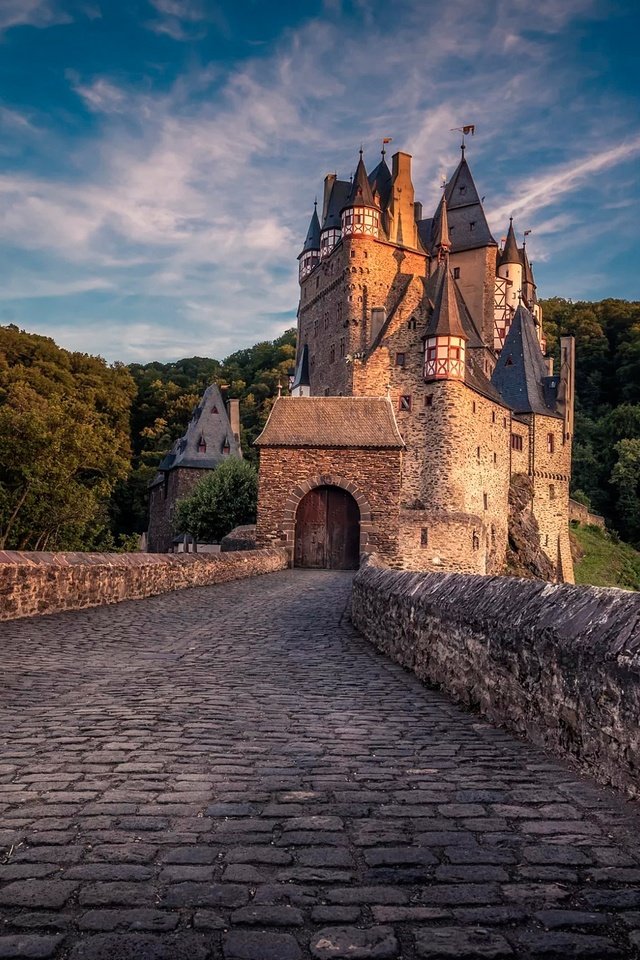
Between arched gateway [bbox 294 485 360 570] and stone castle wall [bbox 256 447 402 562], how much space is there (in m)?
0.48

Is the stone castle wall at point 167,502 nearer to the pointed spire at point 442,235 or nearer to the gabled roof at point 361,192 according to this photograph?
the gabled roof at point 361,192

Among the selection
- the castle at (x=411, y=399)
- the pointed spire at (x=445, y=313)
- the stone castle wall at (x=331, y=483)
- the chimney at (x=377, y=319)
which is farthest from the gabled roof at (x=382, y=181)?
the stone castle wall at (x=331, y=483)

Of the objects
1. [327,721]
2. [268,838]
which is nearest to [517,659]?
[327,721]

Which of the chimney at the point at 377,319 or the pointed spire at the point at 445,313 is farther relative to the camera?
the chimney at the point at 377,319

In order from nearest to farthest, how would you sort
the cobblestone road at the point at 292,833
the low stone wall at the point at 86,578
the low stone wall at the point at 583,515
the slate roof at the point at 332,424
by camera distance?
1. the cobblestone road at the point at 292,833
2. the low stone wall at the point at 86,578
3. the slate roof at the point at 332,424
4. the low stone wall at the point at 583,515

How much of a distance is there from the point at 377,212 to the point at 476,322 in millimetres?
11071

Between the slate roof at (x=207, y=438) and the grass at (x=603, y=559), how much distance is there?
26359 mm

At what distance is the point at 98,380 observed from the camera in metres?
64.0

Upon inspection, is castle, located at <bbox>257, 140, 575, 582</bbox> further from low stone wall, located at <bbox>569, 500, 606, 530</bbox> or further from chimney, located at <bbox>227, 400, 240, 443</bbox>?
low stone wall, located at <bbox>569, 500, 606, 530</bbox>

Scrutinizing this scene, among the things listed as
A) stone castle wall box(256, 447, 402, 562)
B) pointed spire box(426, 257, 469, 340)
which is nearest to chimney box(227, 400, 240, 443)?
pointed spire box(426, 257, 469, 340)

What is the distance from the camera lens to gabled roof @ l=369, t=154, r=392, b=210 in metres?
60.0

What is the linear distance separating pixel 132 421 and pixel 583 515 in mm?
42032

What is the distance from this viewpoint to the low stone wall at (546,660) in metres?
3.76

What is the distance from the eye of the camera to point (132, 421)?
76750 mm
